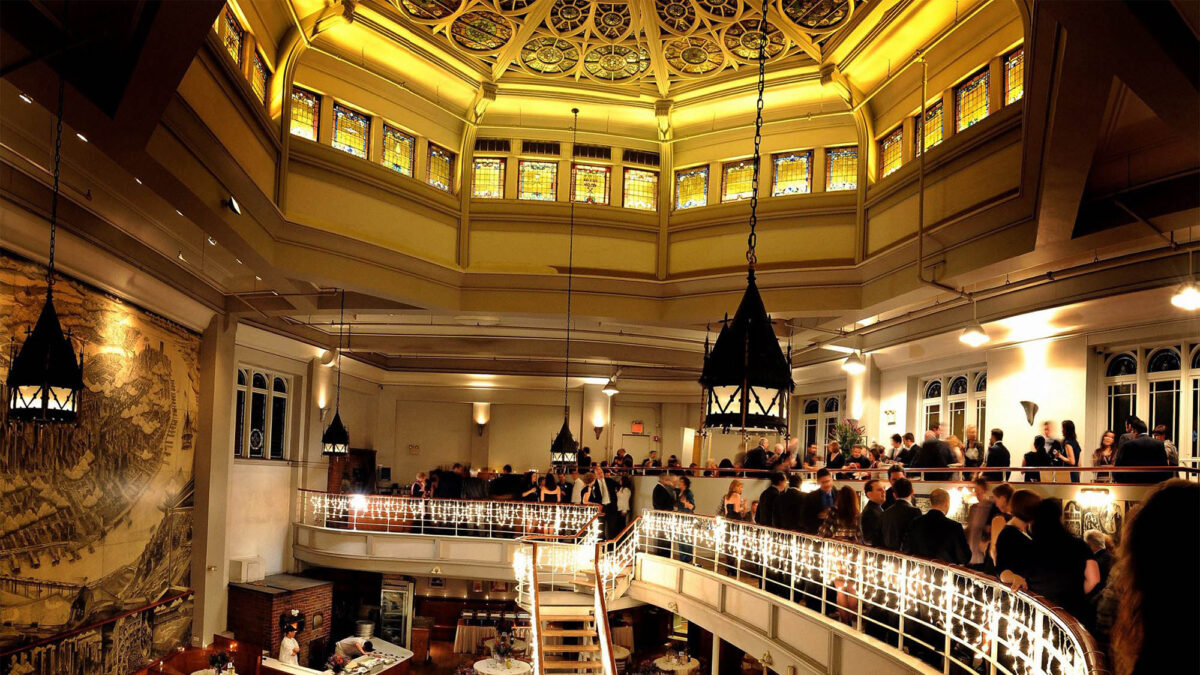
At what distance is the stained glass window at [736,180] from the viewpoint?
14.8 meters

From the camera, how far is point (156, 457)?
13492 mm

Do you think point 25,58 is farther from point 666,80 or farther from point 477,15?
point 666,80

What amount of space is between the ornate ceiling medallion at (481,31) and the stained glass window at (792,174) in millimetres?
4790

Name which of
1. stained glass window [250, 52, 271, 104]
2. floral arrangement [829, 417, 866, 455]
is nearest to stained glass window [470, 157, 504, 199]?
stained glass window [250, 52, 271, 104]

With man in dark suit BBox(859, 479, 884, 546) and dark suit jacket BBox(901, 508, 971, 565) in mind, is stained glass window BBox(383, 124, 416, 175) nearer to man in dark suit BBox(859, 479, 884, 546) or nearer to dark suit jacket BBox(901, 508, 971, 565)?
man in dark suit BBox(859, 479, 884, 546)

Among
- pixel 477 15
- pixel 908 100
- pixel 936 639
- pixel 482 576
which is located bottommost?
pixel 482 576

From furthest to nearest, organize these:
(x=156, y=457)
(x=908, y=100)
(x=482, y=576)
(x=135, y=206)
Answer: (x=482, y=576) < (x=156, y=457) < (x=908, y=100) < (x=135, y=206)

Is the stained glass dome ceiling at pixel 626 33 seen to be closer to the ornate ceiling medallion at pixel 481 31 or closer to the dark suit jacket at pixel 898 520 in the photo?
the ornate ceiling medallion at pixel 481 31

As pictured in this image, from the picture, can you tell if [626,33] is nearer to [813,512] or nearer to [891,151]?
[891,151]

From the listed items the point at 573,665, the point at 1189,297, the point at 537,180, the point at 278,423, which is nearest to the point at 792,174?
the point at 537,180

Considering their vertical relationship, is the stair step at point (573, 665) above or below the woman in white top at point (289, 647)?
above

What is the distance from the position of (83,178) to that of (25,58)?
4.00 meters

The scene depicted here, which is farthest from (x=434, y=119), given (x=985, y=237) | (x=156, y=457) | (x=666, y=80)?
(x=985, y=237)

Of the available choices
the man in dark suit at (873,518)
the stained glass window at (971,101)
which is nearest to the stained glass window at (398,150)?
the stained glass window at (971,101)
